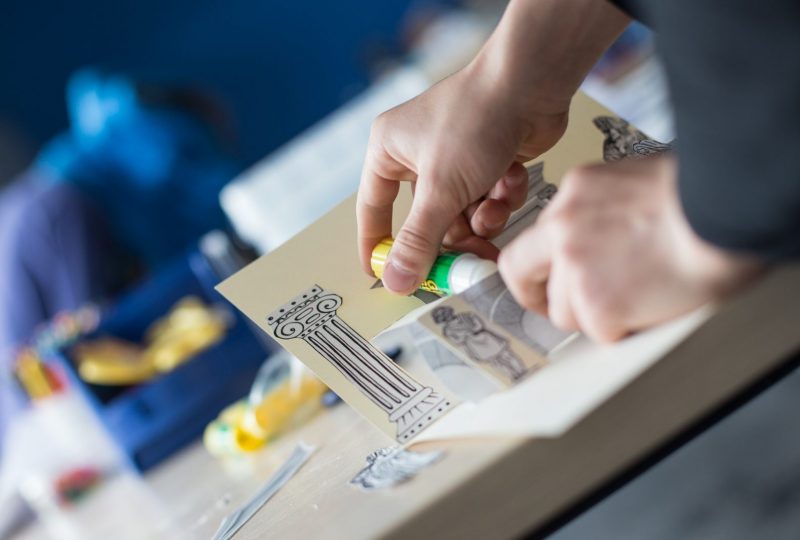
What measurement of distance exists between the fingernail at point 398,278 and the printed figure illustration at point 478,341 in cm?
9

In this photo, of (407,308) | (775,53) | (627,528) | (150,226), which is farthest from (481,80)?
(150,226)

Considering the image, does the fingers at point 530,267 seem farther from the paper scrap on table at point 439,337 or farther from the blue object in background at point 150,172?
the blue object in background at point 150,172

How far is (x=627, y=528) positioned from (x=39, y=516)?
0.68 m

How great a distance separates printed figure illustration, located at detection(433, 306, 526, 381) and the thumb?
90mm

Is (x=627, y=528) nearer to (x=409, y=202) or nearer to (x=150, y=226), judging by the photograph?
(x=409, y=202)

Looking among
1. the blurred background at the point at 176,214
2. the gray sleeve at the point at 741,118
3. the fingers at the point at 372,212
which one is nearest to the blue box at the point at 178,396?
the blurred background at the point at 176,214

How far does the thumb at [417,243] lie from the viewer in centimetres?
60

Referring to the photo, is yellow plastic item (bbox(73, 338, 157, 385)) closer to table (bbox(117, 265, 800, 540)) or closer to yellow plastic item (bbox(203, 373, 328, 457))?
yellow plastic item (bbox(203, 373, 328, 457))

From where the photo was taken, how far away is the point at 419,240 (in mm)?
609

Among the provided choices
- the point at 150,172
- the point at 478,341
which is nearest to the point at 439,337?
the point at 478,341

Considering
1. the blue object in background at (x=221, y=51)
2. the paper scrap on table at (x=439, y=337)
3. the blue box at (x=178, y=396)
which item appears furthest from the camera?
the blue object in background at (x=221, y=51)

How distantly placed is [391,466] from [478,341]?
3.7 inches

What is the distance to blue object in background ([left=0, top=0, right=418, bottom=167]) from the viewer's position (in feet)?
10.5

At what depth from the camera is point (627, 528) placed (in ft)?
3.59
